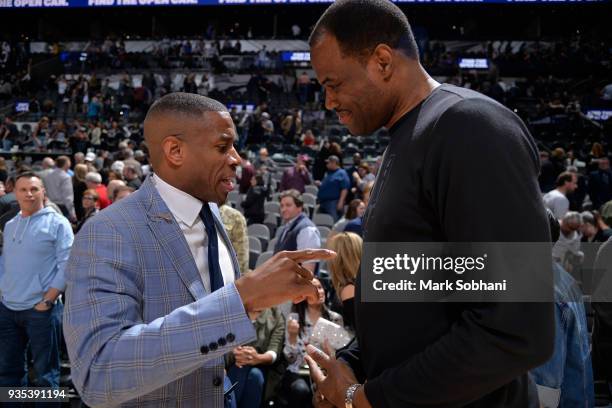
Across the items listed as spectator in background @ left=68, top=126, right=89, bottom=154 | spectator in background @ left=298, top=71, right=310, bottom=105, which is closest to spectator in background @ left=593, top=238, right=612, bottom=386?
spectator in background @ left=68, top=126, right=89, bottom=154

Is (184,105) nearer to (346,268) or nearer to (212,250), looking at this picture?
(212,250)

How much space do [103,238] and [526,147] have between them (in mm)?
903

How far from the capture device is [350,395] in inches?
46.4

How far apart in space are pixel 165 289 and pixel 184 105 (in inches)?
17.8

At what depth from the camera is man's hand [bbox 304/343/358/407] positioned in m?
1.22

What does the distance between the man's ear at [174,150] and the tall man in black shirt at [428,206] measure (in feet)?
1.43

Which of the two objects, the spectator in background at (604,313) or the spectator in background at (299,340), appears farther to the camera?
the spectator in background at (299,340)

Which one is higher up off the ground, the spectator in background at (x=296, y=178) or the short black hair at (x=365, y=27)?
the short black hair at (x=365, y=27)

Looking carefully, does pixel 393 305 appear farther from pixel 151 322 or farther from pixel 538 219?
pixel 151 322

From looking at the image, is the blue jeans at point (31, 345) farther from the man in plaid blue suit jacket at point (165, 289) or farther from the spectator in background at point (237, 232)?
the man in plaid blue suit jacket at point (165, 289)

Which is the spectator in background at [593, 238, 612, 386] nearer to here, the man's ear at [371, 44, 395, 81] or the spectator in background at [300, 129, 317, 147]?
the man's ear at [371, 44, 395, 81]

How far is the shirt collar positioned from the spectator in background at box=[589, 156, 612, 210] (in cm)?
871

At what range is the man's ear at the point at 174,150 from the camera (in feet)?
5.12

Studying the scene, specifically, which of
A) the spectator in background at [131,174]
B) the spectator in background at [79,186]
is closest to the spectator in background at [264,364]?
the spectator in background at [131,174]
